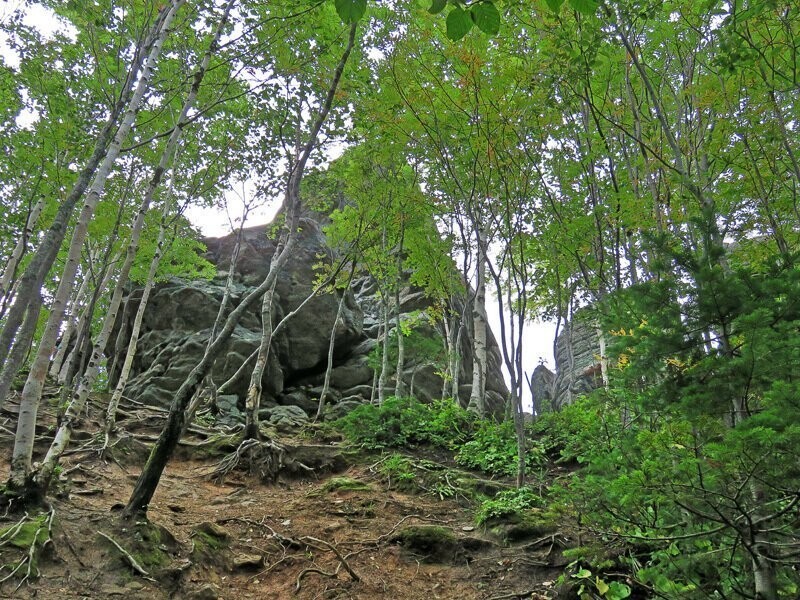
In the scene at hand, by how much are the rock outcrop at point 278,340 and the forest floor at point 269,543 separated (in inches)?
299

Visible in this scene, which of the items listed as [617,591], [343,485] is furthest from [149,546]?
[617,591]

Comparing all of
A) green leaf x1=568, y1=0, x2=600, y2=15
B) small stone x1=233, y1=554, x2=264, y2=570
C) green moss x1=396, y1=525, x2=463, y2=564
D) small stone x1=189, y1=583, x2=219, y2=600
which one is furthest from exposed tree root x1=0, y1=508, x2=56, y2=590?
green leaf x1=568, y1=0, x2=600, y2=15

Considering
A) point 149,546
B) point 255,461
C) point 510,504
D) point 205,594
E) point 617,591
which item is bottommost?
point 205,594

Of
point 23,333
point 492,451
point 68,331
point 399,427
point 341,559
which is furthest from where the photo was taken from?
point 68,331

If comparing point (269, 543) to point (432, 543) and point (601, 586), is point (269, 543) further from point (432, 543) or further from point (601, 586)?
point (601, 586)

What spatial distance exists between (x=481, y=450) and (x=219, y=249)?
690 inches

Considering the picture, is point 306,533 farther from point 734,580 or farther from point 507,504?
point 734,580

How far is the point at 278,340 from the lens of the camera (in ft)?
61.7

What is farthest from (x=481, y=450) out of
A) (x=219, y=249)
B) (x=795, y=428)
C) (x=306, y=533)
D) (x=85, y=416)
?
(x=219, y=249)

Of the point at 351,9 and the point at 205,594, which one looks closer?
the point at 351,9

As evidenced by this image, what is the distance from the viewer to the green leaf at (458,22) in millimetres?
1488

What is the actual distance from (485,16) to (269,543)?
236 inches

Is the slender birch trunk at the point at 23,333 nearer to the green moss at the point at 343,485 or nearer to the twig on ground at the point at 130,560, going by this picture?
the twig on ground at the point at 130,560

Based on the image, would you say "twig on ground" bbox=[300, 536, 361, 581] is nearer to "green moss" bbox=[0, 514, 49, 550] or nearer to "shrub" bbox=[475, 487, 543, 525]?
"shrub" bbox=[475, 487, 543, 525]
